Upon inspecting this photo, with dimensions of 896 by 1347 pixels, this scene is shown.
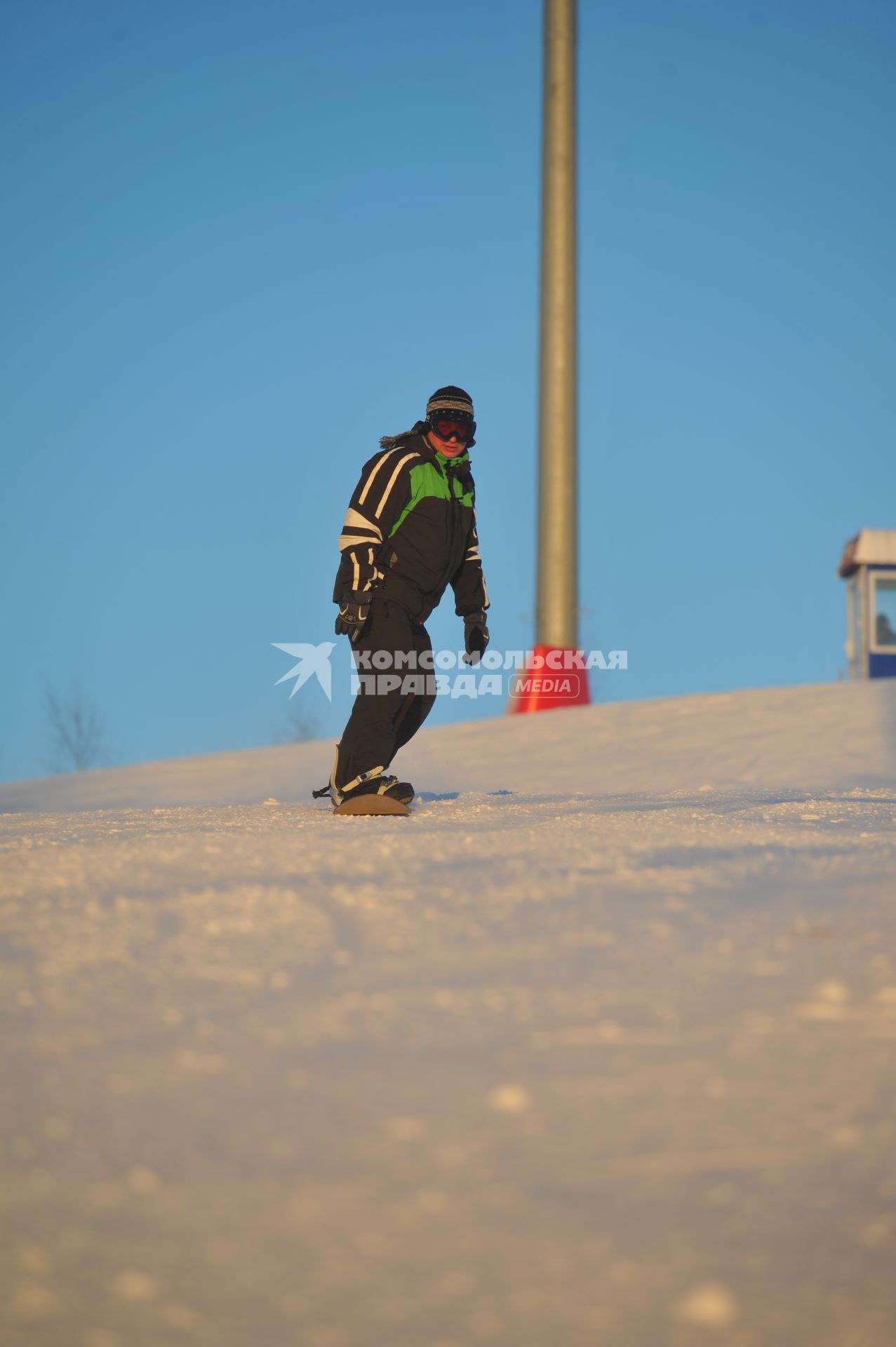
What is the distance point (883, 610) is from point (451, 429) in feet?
41.6

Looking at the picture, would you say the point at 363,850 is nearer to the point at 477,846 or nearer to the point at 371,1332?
the point at 477,846

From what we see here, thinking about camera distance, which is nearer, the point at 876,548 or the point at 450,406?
the point at 450,406

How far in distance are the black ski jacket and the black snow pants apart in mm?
99

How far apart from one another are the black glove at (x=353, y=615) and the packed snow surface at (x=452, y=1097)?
1591 millimetres

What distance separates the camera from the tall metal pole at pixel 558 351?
35.9 ft

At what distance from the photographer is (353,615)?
4469 mm

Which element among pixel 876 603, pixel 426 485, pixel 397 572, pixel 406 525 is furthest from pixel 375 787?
pixel 876 603

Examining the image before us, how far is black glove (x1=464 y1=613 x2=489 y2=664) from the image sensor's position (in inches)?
201

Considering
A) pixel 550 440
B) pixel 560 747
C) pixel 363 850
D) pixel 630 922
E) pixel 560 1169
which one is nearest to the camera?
pixel 560 1169

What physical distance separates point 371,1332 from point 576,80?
1186cm

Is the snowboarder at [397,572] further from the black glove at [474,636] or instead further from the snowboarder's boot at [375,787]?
the black glove at [474,636]

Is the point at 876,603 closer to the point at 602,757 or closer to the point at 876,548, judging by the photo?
the point at 876,548

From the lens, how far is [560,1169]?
62.1 inches

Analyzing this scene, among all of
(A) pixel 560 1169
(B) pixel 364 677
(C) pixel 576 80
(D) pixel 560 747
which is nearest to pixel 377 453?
(B) pixel 364 677
